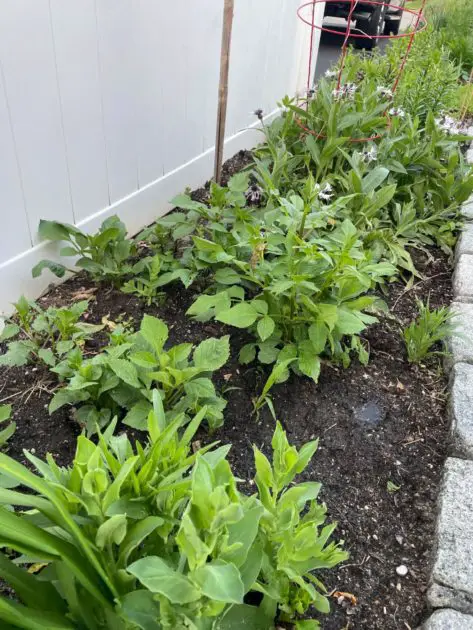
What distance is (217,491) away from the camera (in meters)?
0.78

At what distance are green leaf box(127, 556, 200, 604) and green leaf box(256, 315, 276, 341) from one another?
1069 millimetres

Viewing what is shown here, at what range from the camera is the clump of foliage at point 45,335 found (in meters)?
1.80

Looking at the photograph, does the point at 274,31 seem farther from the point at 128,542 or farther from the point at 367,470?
the point at 128,542

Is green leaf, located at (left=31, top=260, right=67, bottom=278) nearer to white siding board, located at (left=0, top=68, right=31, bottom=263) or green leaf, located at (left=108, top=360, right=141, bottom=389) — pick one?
white siding board, located at (left=0, top=68, right=31, bottom=263)

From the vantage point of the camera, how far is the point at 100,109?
7.76ft

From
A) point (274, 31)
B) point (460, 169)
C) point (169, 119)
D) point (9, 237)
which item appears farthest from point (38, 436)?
point (274, 31)

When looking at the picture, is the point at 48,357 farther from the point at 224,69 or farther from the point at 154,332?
the point at 224,69

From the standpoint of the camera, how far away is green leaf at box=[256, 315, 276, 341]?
5.97ft

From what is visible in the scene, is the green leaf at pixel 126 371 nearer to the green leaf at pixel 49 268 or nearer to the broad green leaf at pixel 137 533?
the broad green leaf at pixel 137 533

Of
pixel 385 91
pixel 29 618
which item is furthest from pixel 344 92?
pixel 29 618

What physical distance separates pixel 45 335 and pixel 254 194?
1.32 m

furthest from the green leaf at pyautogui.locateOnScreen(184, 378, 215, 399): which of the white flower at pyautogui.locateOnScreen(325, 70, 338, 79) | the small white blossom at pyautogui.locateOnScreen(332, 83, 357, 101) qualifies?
the white flower at pyautogui.locateOnScreen(325, 70, 338, 79)

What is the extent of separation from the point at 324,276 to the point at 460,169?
65.7 inches

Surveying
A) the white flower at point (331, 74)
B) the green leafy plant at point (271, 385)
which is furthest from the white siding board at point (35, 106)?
the white flower at point (331, 74)
